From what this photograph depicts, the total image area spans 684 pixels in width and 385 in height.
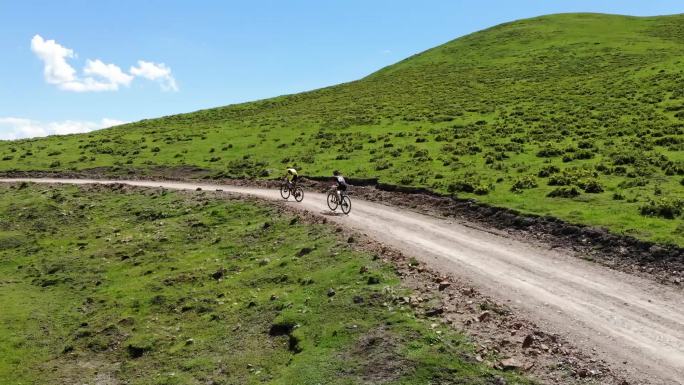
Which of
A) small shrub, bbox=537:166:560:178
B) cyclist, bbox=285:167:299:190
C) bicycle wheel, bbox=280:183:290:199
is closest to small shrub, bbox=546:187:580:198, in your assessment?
small shrub, bbox=537:166:560:178

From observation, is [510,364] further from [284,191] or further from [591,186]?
[284,191]

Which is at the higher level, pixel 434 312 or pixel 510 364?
pixel 434 312

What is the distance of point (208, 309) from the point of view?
22.5 m

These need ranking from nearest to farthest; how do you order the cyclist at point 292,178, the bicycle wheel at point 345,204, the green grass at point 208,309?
1. the green grass at point 208,309
2. the bicycle wheel at point 345,204
3. the cyclist at point 292,178

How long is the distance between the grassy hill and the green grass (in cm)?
1432

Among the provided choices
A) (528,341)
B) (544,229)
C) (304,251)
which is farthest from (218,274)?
(544,229)

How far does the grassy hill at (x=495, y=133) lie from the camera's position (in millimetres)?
35500

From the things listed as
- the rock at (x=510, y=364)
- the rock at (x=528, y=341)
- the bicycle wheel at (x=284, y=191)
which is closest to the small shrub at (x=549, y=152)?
the bicycle wheel at (x=284, y=191)

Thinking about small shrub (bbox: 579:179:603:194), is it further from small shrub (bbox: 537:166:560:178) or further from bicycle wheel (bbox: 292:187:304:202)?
bicycle wheel (bbox: 292:187:304:202)

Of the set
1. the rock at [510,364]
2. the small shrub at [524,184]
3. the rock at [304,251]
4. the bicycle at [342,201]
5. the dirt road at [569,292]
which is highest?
the bicycle at [342,201]

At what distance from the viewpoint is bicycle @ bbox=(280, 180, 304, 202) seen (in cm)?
3981

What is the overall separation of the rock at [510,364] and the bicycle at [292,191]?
26.8 meters

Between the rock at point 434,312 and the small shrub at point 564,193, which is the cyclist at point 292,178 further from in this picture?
the rock at point 434,312

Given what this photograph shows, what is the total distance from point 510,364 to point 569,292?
6.65 metres
